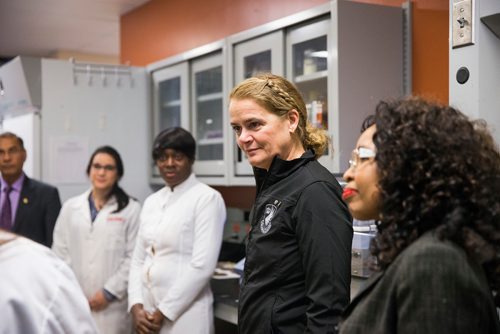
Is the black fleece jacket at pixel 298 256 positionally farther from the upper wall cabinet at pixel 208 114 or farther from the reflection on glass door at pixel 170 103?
the reflection on glass door at pixel 170 103

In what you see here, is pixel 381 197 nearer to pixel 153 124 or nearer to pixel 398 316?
pixel 398 316

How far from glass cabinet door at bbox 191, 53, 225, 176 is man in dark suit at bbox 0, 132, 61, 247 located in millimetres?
875

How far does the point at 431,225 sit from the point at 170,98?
307 centimetres

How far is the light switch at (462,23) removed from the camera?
1666 millimetres

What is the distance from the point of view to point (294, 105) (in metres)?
1.71

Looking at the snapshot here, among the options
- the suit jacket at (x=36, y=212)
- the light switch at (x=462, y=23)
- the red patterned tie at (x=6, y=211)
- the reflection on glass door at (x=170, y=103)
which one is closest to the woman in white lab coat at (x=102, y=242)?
the suit jacket at (x=36, y=212)

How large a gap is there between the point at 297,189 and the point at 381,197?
0.52 metres

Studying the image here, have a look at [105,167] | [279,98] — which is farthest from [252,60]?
[279,98]

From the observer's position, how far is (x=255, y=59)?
307 centimetres

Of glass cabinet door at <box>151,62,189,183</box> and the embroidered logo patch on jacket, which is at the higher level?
glass cabinet door at <box>151,62,189,183</box>

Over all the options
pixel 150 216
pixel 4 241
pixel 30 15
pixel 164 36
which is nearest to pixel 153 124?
pixel 164 36

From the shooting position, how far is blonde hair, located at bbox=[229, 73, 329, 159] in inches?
66.1

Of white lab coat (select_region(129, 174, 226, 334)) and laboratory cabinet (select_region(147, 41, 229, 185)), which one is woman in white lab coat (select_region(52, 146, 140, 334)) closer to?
white lab coat (select_region(129, 174, 226, 334))

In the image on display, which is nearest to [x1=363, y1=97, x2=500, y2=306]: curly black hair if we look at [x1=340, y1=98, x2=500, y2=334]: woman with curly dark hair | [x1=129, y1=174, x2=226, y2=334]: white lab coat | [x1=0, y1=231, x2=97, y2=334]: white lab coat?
[x1=340, y1=98, x2=500, y2=334]: woman with curly dark hair
